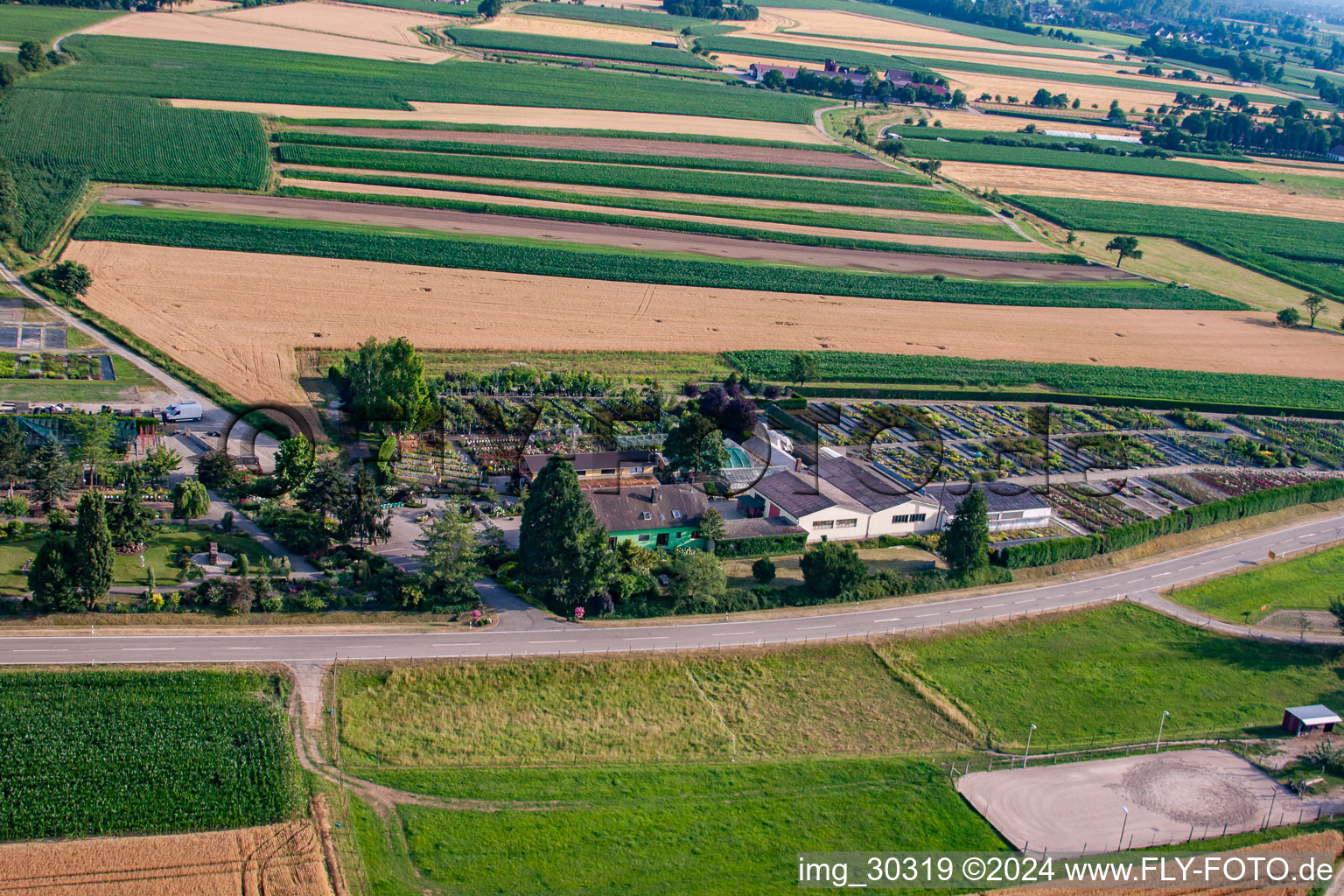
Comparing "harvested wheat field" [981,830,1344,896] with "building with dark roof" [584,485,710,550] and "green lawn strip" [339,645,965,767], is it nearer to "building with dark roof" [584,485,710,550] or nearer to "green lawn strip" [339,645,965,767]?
"green lawn strip" [339,645,965,767]

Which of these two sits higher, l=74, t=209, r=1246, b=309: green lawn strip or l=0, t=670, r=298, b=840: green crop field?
l=74, t=209, r=1246, b=309: green lawn strip

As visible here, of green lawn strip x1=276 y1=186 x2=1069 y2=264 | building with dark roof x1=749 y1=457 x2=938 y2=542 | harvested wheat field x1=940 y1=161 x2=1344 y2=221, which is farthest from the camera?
harvested wheat field x1=940 y1=161 x2=1344 y2=221

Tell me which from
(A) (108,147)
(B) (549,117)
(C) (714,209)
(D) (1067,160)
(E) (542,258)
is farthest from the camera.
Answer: (D) (1067,160)

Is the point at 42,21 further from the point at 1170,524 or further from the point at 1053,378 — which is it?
the point at 1170,524

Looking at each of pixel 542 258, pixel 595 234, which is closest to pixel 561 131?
pixel 595 234

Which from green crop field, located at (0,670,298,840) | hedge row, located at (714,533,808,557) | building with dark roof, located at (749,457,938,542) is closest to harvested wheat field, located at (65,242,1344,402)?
building with dark roof, located at (749,457,938,542)

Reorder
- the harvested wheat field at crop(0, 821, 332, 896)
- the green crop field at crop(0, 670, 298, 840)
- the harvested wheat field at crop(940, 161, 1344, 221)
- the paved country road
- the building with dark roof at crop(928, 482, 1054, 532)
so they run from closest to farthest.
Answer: the harvested wheat field at crop(0, 821, 332, 896), the green crop field at crop(0, 670, 298, 840), the paved country road, the building with dark roof at crop(928, 482, 1054, 532), the harvested wheat field at crop(940, 161, 1344, 221)

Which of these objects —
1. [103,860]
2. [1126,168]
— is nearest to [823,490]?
[103,860]
